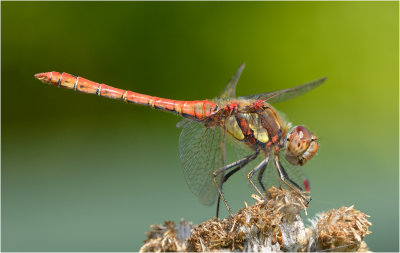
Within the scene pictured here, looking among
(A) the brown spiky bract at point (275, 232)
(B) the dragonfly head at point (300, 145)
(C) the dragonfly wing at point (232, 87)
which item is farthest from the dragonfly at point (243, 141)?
(A) the brown spiky bract at point (275, 232)

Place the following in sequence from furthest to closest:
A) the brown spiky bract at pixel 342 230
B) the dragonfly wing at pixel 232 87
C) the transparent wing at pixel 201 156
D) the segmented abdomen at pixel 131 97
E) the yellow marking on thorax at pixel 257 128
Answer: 1. the dragonfly wing at pixel 232 87
2. the segmented abdomen at pixel 131 97
3. the yellow marking on thorax at pixel 257 128
4. the transparent wing at pixel 201 156
5. the brown spiky bract at pixel 342 230

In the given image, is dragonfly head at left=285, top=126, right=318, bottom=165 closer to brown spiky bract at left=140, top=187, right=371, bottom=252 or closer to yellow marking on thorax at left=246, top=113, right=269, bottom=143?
yellow marking on thorax at left=246, top=113, right=269, bottom=143

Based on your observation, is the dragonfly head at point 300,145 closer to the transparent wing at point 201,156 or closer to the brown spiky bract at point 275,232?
the transparent wing at point 201,156

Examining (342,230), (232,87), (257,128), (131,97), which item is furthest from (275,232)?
(131,97)

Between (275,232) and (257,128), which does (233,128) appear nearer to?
(257,128)

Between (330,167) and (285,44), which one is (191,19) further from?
(330,167)

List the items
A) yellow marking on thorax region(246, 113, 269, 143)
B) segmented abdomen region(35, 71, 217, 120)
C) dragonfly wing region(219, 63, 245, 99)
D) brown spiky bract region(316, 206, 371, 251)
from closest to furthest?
brown spiky bract region(316, 206, 371, 251) < yellow marking on thorax region(246, 113, 269, 143) < segmented abdomen region(35, 71, 217, 120) < dragonfly wing region(219, 63, 245, 99)

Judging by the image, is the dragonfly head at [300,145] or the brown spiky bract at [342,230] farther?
the dragonfly head at [300,145]

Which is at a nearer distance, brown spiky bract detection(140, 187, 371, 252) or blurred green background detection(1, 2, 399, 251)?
brown spiky bract detection(140, 187, 371, 252)

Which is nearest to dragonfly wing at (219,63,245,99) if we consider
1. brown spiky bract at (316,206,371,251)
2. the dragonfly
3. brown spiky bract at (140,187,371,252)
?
the dragonfly
